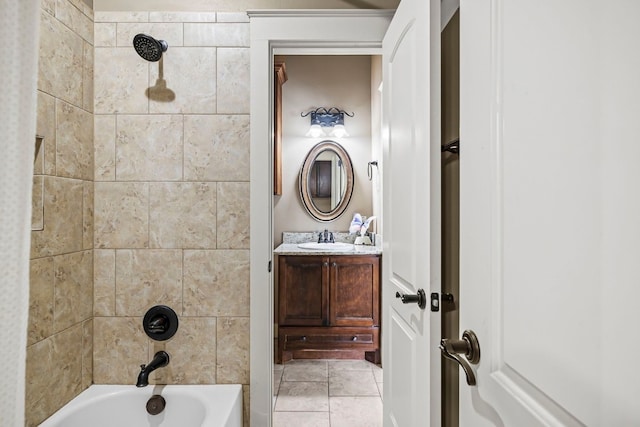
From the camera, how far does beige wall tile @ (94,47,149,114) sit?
176 cm

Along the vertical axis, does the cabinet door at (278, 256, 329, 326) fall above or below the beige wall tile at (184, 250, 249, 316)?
below

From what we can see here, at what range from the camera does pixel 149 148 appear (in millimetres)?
1771

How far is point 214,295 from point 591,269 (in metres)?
1.58

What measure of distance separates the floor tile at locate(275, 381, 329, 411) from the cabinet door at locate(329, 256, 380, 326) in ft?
1.77

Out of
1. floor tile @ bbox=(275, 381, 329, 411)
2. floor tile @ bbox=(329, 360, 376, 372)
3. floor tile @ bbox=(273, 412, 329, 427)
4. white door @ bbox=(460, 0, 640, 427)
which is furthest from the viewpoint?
floor tile @ bbox=(329, 360, 376, 372)

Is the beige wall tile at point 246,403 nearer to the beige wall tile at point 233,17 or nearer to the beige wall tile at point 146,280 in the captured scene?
the beige wall tile at point 146,280

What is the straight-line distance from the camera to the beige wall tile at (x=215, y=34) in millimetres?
1760

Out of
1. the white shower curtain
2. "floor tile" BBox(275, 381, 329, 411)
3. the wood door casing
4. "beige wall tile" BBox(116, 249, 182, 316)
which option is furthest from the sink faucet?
the wood door casing

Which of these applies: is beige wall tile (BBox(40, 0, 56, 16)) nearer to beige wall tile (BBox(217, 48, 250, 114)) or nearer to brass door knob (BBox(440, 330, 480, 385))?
beige wall tile (BBox(217, 48, 250, 114))

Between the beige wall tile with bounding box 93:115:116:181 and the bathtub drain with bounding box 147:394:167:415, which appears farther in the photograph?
the beige wall tile with bounding box 93:115:116:181

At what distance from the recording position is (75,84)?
162 cm

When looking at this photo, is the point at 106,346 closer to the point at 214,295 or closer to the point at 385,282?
the point at 214,295

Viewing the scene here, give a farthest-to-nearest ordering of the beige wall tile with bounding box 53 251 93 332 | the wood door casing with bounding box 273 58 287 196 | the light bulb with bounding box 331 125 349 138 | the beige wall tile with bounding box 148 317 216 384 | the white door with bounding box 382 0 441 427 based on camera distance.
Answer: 1. the light bulb with bounding box 331 125 349 138
2. the wood door casing with bounding box 273 58 287 196
3. the beige wall tile with bounding box 148 317 216 384
4. the beige wall tile with bounding box 53 251 93 332
5. the white door with bounding box 382 0 441 427

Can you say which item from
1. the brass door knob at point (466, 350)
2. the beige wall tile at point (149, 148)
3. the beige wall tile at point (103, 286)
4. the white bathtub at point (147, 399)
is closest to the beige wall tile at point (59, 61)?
the beige wall tile at point (149, 148)
